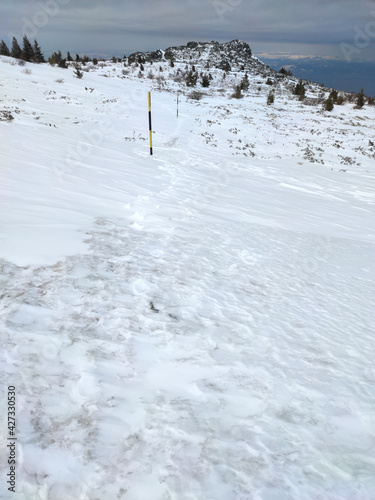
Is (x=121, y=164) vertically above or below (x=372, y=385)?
above

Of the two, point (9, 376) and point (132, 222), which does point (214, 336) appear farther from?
point (132, 222)

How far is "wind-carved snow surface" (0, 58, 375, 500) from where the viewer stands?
1.94m

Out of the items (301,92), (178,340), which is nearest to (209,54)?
(301,92)

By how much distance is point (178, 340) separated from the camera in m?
3.02

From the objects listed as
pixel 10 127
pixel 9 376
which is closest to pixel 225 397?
pixel 9 376

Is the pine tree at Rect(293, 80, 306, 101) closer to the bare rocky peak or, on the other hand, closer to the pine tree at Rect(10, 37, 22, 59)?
the bare rocky peak

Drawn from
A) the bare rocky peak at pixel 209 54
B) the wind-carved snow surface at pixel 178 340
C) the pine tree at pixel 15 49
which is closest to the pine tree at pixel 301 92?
the bare rocky peak at pixel 209 54

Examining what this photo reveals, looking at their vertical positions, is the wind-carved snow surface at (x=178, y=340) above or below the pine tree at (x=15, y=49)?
below

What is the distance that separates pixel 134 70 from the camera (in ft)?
138

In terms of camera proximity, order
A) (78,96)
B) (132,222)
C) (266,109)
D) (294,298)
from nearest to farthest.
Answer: (294,298)
(132,222)
(78,96)
(266,109)

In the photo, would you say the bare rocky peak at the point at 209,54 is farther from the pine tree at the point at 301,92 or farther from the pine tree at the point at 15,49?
the pine tree at the point at 301,92

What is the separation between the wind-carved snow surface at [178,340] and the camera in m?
1.94

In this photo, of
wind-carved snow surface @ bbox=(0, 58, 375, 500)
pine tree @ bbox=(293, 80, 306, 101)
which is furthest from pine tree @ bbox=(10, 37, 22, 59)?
wind-carved snow surface @ bbox=(0, 58, 375, 500)

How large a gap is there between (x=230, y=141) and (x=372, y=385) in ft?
55.0
